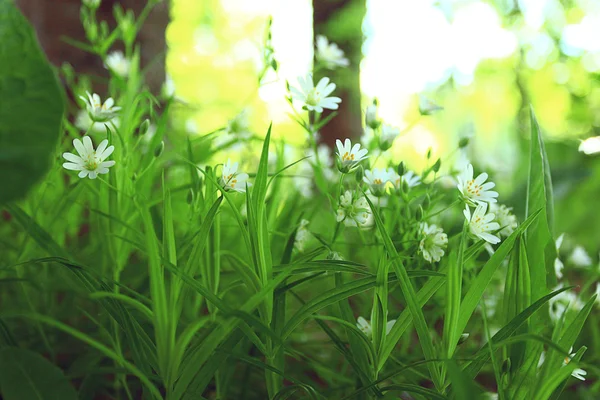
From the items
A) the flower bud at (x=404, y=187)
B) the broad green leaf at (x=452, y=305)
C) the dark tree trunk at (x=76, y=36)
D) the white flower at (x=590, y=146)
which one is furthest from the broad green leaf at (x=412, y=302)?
the dark tree trunk at (x=76, y=36)

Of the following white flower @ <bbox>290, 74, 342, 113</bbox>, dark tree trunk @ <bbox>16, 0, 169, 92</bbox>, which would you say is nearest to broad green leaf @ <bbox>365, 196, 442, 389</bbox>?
white flower @ <bbox>290, 74, 342, 113</bbox>

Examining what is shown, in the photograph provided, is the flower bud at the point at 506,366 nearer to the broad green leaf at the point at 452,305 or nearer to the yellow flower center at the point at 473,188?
the broad green leaf at the point at 452,305

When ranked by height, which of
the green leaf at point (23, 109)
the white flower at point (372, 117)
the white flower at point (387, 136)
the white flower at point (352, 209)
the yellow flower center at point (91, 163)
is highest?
Result: the green leaf at point (23, 109)

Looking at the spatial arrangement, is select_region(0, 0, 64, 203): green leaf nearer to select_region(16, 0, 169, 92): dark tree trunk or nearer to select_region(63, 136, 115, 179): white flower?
select_region(63, 136, 115, 179): white flower

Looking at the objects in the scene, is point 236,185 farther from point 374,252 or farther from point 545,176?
point 545,176

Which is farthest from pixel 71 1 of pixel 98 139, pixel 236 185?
pixel 236 185
